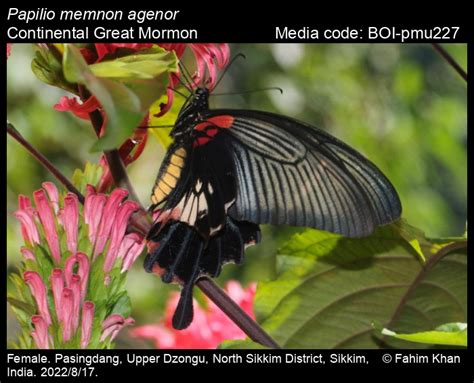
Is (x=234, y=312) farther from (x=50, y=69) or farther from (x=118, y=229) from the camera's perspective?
(x=50, y=69)

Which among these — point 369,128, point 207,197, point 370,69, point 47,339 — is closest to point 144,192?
point 369,128

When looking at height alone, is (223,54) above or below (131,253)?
above

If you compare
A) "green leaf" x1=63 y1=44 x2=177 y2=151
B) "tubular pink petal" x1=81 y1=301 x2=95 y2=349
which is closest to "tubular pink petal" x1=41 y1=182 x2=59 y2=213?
"tubular pink petal" x1=81 y1=301 x2=95 y2=349

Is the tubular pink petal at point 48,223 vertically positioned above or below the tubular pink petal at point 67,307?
above

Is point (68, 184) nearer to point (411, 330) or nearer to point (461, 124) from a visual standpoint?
point (411, 330)

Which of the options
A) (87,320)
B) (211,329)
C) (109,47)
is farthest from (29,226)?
(211,329)

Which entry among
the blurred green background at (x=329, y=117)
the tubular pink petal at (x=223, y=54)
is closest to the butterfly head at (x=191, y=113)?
the tubular pink petal at (x=223, y=54)

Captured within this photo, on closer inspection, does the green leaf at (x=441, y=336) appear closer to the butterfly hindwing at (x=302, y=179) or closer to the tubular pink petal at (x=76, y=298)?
the butterfly hindwing at (x=302, y=179)
